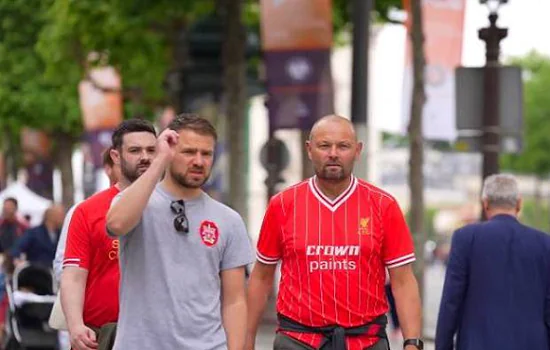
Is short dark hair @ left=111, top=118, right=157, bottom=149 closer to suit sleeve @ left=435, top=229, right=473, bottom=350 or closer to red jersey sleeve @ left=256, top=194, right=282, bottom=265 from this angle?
red jersey sleeve @ left=256, top=194, right=282, bottom=265

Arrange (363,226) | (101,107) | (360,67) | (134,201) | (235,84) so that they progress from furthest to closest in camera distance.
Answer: (101,107), (235,84), (360,67), (363,226), (134,201)

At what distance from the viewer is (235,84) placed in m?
31.1

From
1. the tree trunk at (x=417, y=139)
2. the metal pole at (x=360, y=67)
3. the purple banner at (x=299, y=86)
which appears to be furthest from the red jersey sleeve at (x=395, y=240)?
the purple banner at (x=299, y=86)

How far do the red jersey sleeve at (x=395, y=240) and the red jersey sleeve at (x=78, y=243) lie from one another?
1447 mm

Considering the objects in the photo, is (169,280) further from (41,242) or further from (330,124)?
(41,242)

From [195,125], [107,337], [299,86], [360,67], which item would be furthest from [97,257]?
[299,86]

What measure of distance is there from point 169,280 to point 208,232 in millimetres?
275

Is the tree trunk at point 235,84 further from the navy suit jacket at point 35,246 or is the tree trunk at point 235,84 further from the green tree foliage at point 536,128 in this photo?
the green tree foliage at point 536,128

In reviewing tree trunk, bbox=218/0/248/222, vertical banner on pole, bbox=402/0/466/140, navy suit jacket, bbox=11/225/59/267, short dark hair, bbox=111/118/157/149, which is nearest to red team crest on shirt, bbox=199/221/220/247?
short dark hair, bbox=111/118/157/149

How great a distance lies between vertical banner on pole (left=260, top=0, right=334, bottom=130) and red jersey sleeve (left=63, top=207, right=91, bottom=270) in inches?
547

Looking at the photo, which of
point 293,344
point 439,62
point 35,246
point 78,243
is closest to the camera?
point 78,243

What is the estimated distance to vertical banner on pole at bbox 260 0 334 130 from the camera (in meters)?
23.8

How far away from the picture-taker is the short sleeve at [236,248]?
8.97 m

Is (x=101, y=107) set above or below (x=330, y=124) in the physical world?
below
